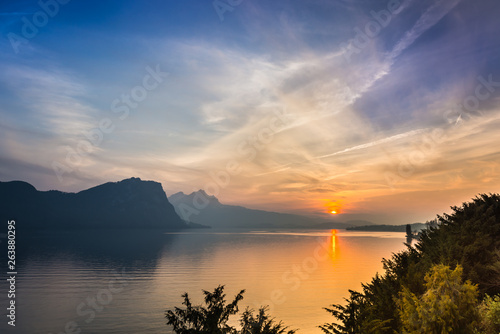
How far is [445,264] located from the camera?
923 inches

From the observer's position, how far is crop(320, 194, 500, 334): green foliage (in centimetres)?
2111

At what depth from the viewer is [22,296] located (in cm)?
5738

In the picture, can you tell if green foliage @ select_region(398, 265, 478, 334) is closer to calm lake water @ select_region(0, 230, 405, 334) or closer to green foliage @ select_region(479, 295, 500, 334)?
green foliage @ select_region(479, 295, 500, 334)

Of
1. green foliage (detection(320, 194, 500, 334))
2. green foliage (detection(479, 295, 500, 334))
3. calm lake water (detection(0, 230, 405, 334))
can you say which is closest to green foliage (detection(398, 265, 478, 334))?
green foliage (detection(479, 295, 500, 334))

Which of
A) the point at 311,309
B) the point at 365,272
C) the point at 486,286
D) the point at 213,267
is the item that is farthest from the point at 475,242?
the point at 213,267

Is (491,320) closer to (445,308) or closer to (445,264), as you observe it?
(445,308)

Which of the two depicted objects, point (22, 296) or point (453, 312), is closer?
point (453, 312)

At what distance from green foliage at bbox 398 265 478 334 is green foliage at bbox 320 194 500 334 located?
156 cm

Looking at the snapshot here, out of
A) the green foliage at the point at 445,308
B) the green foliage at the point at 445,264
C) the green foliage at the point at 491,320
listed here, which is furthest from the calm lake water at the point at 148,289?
the green foliage at the point at 491,320

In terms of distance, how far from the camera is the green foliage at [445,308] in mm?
16234

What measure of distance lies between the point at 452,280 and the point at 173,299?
4760 cm

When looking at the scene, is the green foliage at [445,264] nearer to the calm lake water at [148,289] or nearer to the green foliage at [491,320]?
the green foliage at [491,320]

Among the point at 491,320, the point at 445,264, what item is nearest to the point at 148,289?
the point at 445,264

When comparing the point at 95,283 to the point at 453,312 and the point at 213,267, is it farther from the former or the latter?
the point at 453,312
